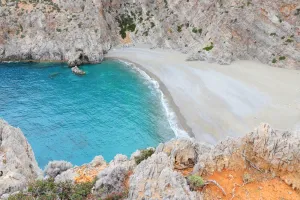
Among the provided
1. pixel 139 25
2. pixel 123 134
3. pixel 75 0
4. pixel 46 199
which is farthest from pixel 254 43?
pixel 46 199

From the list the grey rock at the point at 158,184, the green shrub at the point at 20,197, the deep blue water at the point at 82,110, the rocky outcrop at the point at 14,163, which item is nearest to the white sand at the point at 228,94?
the deep blue water at the point at 82,110

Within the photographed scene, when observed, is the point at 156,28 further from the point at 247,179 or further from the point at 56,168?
the point at 247,179

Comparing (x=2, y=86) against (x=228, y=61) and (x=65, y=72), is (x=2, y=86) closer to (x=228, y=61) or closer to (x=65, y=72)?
(x=65, y=72)

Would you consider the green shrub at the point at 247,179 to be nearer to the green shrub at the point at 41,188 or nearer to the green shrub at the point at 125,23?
the green shrub at the point at 41,188

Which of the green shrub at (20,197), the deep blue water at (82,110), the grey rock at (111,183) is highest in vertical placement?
the grey rock at (111,183)

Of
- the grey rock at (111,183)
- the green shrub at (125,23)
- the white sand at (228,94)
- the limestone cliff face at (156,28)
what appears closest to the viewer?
the grey rock at (111,183)

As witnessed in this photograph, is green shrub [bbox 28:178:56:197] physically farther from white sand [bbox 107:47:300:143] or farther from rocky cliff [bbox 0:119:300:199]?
white sand [bbox 107:47:300:143]
